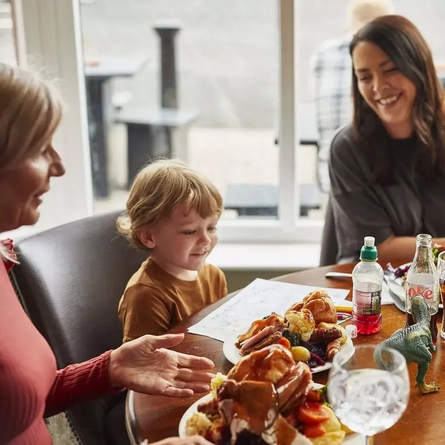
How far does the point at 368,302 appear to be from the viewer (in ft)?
4.44

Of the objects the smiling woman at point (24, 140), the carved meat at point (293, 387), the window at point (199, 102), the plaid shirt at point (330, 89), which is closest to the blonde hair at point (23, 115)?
the smiling woman at point (24, 140)

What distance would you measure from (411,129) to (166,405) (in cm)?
127

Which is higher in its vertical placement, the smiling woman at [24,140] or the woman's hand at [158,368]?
the smiling woman at [24,140]

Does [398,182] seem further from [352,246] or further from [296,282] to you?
[296,282]

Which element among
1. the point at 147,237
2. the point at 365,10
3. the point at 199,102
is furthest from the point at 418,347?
the point at 199,102

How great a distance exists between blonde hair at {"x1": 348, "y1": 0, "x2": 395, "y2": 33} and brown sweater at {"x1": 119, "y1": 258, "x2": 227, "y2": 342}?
115 centimetres

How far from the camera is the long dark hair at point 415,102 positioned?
6.39ft

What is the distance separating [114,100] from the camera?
2539mm

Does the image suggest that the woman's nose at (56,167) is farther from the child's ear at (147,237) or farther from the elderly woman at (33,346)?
the child's ear at (147,237)

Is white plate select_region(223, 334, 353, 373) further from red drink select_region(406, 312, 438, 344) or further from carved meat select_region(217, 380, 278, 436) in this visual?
carved meat select_region(217, 380, 278, 436)

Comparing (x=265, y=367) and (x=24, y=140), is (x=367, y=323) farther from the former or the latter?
(x=24, y=140)

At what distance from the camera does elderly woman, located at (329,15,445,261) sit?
1982 millimetres

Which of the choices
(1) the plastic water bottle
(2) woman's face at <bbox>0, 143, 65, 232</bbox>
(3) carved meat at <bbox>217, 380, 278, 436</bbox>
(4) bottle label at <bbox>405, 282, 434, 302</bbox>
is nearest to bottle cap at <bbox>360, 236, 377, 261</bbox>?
(1) the plastic water bottle

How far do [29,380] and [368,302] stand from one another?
0.66 metres
